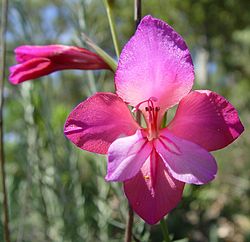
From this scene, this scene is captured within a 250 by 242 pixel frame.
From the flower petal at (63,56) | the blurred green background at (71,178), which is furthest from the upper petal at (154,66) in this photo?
the blurred green background at (71,178)

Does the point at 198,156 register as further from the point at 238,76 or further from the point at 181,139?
the point at 238,76

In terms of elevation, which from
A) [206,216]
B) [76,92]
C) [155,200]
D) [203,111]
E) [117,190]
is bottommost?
[76,92]

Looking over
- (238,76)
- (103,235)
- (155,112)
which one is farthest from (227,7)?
(155,112)

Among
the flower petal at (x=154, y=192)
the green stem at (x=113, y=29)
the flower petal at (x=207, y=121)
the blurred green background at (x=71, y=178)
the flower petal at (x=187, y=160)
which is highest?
the green stem at (x=113, y=29)

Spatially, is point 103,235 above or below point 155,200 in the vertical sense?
below

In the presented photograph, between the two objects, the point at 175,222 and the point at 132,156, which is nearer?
the point at 132,156

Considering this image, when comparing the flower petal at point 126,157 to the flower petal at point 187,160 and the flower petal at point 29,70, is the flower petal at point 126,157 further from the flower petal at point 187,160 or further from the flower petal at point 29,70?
the flower petal at point 29,70
